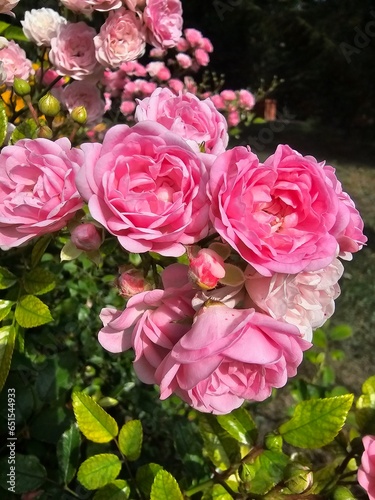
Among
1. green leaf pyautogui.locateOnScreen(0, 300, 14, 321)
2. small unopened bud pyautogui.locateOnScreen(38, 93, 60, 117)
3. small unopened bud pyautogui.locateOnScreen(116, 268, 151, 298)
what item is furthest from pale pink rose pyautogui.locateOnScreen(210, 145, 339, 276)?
small unopened bud pyautogui.locateOnScreen(38, 93, 60, 117)

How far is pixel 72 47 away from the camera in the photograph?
3.20 feet

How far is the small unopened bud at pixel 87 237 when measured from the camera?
1.64 ft

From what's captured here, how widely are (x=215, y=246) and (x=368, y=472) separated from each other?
0.97 feet

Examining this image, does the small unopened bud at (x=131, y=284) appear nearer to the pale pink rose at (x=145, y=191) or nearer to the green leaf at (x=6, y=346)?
the pale pink rose at (x=145, y=191)

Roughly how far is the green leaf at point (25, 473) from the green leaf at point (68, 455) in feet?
0.13

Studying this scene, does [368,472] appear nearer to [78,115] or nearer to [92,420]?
[92,420]

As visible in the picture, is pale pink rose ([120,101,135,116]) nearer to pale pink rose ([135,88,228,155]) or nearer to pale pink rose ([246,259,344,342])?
pale pink rose ([135,88,228,155])

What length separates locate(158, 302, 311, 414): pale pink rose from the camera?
1.33 ft

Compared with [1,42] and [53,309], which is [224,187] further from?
[53,309]

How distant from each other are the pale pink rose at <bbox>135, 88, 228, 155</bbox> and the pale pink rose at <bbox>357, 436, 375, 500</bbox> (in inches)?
14.6

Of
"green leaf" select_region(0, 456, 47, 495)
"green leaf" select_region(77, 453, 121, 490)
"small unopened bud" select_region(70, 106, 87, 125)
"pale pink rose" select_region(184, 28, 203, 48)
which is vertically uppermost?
"small unopened bud" select_region(70, 106, 87, 125)

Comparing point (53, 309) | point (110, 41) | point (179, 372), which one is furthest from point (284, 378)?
point (53, 309)

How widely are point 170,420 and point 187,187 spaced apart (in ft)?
3.21

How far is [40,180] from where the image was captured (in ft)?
1.69
